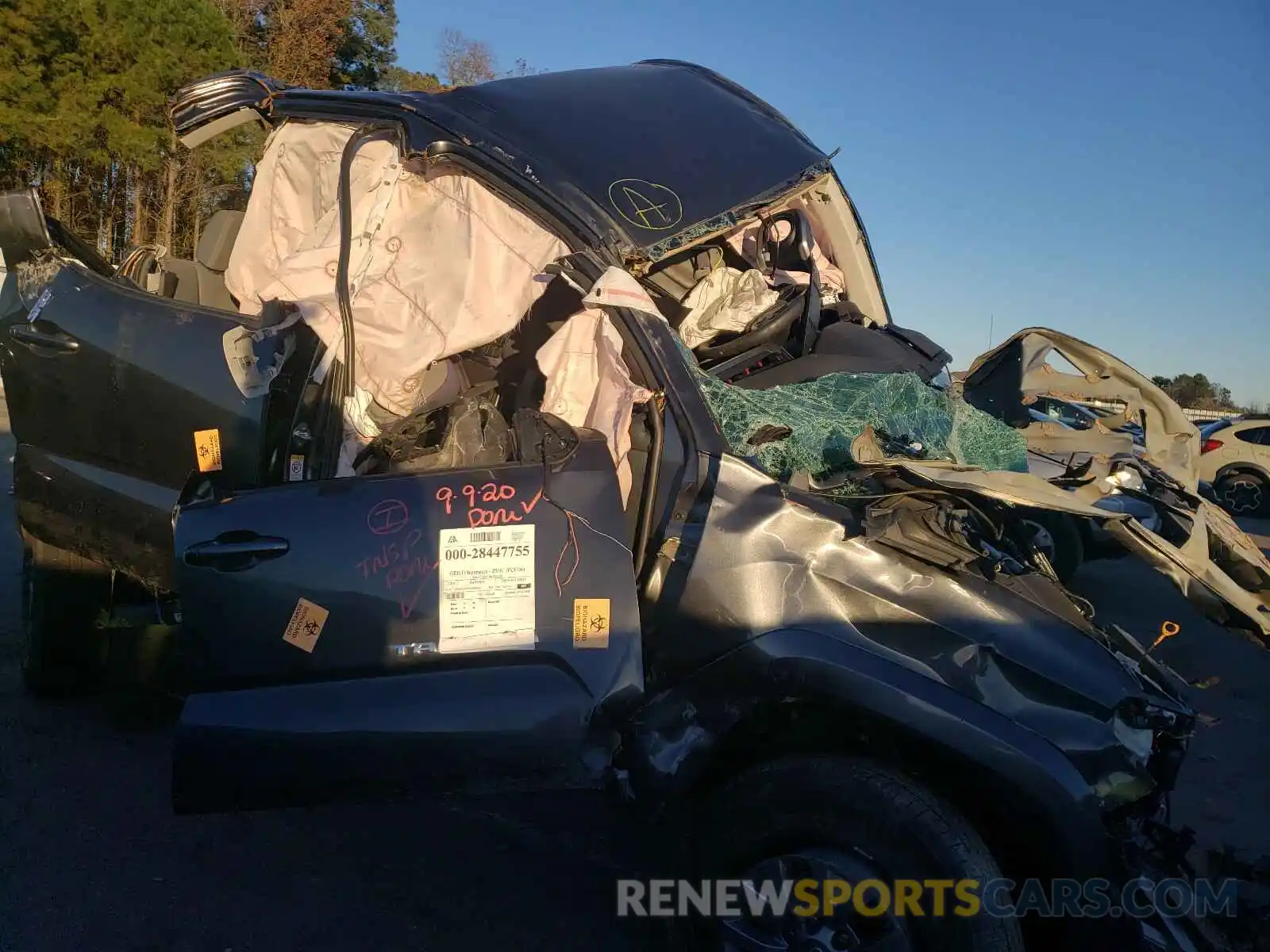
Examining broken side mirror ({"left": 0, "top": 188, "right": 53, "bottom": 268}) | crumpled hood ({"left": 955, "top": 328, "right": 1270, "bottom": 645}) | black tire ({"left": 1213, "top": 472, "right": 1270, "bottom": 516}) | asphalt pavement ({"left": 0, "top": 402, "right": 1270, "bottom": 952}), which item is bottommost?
asphalt pavement ({"left": 0, "top": 402, "right": 1270, "bottom": 952})

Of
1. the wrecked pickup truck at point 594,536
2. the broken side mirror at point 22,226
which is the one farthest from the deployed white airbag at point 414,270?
the broken side mirror at point 22,226

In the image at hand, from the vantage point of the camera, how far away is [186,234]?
21.0 meters

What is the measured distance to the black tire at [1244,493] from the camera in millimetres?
13492

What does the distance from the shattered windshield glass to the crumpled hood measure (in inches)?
12.5

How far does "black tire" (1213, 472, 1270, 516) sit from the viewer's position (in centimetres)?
1349

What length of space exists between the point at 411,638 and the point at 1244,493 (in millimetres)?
14607

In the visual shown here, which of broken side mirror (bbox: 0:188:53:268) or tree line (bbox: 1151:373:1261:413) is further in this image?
tree line (bbox: 1151:373:1261:413)

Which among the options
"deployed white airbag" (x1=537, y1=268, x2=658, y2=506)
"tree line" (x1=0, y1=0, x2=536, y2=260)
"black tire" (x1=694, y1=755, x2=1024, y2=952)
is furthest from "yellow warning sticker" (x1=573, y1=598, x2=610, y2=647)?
"tree line" (x1=0, y1=0, x2=536, y2=260)

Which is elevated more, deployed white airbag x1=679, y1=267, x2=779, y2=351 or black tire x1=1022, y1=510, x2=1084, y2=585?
deployed white airbag x1=679, y1=267, x2=779, y2=351

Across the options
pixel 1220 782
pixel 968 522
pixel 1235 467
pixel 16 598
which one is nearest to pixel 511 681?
pixel 968 522

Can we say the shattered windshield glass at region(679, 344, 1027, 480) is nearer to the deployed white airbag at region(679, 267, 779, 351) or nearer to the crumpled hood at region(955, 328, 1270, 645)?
the crumpled hood at region(955, 328, 1270, 645)

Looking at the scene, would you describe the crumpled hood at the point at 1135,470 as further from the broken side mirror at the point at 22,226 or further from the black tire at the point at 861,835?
the broken side mirror at the point at 22,226

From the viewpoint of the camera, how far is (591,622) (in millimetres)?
2541
